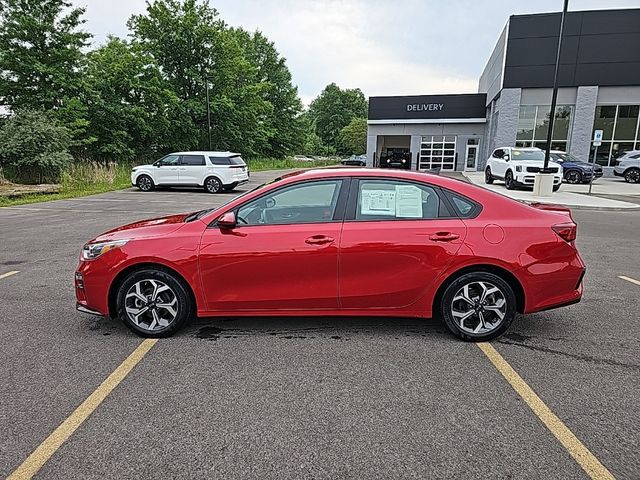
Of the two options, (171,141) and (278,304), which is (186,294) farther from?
(171,141)

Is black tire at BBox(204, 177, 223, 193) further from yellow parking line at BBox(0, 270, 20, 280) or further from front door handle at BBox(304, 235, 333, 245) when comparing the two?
front door handle at BBox(304, 235, 333, 245)

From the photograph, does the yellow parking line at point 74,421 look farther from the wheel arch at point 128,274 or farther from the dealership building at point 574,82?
the dealership building at point 574,82

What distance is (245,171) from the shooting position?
808 inches

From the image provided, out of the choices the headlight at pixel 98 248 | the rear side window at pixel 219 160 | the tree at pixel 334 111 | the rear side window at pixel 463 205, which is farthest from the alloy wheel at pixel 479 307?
the tree at pixel 334 111

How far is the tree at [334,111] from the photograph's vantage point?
10150cm

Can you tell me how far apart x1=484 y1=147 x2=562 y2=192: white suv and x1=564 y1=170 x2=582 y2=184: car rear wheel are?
5705 millimetres

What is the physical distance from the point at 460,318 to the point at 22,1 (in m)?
32.4

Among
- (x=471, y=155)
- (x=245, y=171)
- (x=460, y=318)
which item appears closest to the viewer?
(x=460, y=318)

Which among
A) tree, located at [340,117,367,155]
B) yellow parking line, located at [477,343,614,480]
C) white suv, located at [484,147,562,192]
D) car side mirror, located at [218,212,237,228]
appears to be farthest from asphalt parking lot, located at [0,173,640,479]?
tree, located at [340,117,367,155]

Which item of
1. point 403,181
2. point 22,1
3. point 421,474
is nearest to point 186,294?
point 403,181

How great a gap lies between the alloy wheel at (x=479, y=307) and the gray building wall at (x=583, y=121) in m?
31.5

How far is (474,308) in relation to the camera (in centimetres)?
386

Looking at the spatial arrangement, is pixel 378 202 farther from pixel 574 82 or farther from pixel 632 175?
pixel 574 82

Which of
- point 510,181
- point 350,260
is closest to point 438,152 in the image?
point 510,181
